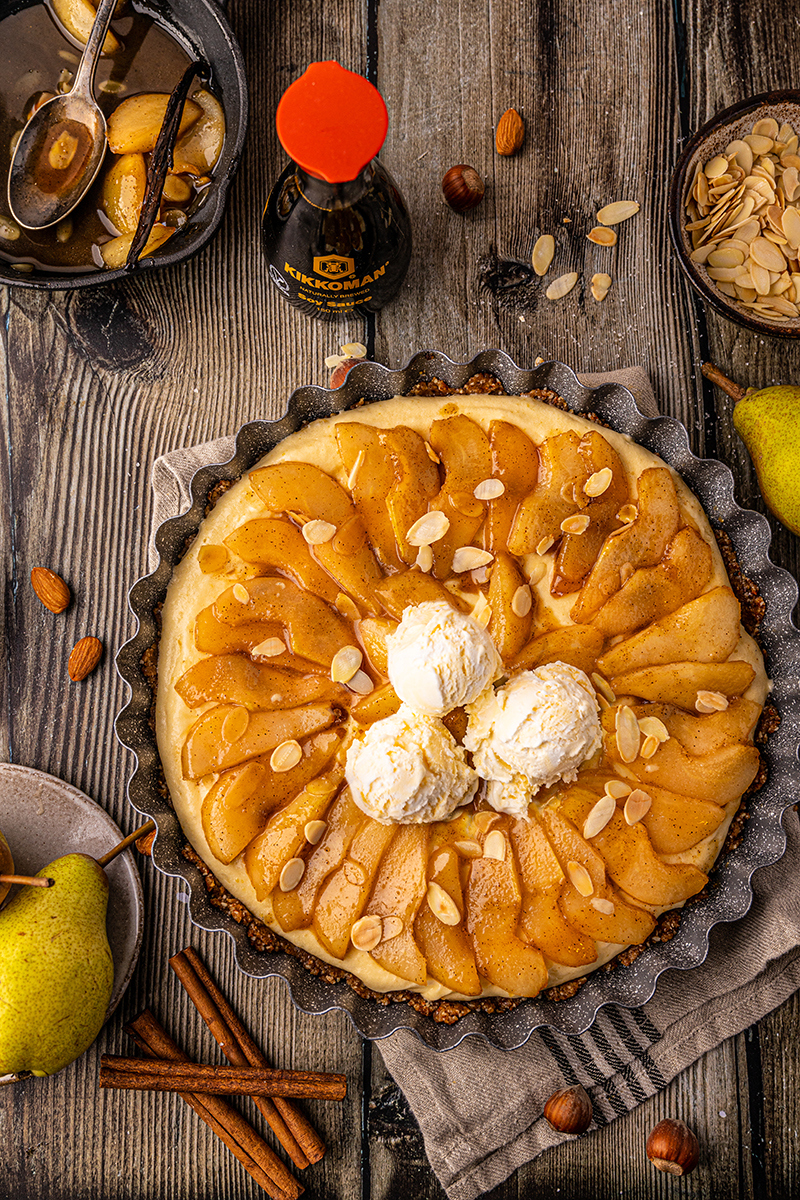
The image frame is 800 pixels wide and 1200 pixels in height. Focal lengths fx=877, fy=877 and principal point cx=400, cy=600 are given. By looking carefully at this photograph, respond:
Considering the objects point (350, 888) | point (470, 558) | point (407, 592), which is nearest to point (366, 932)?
point (350, 888)

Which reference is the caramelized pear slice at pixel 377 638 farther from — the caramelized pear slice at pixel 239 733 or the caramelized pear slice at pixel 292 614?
the caramelized pear slice at pixel 239 733

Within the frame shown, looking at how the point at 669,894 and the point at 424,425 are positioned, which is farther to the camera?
the point at 424,425

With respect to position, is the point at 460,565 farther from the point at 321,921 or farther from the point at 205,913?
the point at 205,913

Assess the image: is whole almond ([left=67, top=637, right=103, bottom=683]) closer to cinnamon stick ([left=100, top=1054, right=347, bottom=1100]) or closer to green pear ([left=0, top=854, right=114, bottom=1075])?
green pear ([left=0, top=854, right=114, bottom=1075])

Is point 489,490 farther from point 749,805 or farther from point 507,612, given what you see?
point 749,805

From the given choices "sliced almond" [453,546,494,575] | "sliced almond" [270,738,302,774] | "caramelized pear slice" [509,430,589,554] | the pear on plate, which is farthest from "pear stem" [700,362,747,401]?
"sliced almond" [270,738,302,774]

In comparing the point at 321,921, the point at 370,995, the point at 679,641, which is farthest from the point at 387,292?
the point at 370,995
